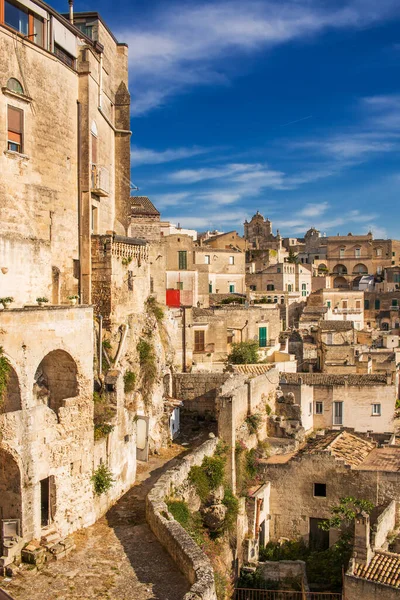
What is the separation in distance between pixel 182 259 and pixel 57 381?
24.6m

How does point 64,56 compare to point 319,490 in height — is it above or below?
above

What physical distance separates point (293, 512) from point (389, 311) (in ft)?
132

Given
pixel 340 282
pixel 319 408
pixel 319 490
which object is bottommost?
pixel 319 490

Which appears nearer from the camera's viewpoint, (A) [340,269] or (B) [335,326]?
(B) [335,326]

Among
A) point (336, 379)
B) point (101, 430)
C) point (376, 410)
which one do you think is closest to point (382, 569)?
point (101, 430)

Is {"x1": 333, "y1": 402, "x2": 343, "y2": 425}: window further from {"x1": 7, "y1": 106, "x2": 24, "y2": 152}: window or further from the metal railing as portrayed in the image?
{"x1": 7, "y1": 106, "x2": 24, "y2": 152}: window

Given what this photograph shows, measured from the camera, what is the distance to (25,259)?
14758mm

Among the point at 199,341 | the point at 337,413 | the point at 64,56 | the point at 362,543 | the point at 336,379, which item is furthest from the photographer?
the point at 199,341

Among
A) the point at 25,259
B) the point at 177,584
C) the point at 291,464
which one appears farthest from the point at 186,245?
the point at 177,584

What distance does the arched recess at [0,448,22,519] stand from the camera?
10797 millimetres

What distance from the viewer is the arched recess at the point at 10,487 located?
35.4 feet

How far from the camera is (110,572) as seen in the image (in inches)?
418

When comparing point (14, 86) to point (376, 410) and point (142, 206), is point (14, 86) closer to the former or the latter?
point (142, 206)

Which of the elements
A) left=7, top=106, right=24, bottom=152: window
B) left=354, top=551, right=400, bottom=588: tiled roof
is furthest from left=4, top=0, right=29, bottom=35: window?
left=354, top=551, right=400, bottom=588: tiled roof
